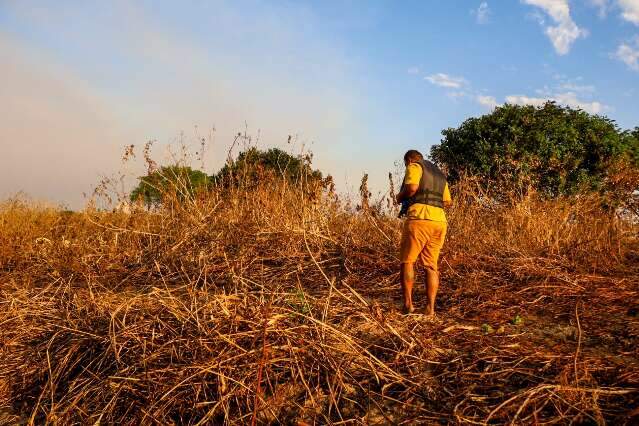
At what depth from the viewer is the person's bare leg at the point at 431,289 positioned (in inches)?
157

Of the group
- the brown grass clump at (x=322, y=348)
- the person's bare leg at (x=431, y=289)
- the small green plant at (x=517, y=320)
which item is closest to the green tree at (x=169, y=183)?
the brown grass clump at (x=322, y=348)

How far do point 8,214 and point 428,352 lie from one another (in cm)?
889

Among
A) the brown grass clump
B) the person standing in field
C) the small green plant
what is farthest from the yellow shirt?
the small green plant

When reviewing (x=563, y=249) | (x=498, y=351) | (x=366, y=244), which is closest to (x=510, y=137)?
(x=563, y=249)

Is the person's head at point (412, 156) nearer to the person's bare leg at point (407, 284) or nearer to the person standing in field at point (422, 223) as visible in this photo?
the person standing in field at point (422, 223)

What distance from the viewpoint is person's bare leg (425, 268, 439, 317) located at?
3986 millimetres

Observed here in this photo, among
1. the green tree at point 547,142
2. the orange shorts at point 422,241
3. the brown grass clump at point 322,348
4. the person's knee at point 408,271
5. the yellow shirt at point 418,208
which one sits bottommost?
the brown grass clump at point 322,348

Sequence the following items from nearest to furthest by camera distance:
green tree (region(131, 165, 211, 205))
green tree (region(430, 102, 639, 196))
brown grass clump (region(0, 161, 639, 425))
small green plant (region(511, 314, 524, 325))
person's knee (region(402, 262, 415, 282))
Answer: brown grass clump (region(0, 161, 639, 425))
small green plant (region(511, 314, 524, 325))
person's knee (region(402, 262, 415, 282))
green tree (region(131, 165, 211, 205))
green tree (region(430, 102, 639, 196))

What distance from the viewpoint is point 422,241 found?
166 inches

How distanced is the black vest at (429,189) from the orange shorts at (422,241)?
211mm

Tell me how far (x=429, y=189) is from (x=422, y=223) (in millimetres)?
353

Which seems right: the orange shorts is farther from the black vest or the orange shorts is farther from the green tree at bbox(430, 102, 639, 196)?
the green tree at bbox(430, 102, 639, 196)

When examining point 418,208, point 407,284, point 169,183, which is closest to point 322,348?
point 407,284

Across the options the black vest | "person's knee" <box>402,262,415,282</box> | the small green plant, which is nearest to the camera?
the small green plant
